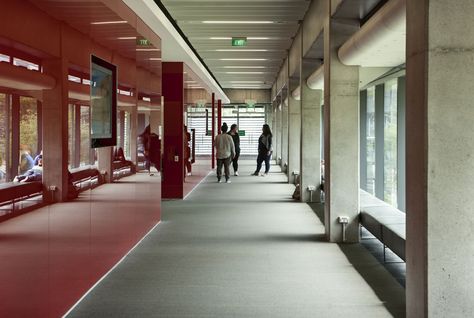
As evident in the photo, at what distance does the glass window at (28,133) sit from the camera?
3.64 metres

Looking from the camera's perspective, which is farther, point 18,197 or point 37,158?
point 37,158

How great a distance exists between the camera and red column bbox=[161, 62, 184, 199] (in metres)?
12.9

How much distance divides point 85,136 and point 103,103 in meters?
0.71

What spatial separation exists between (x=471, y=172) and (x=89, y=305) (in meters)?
3.11

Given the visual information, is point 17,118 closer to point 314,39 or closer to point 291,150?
point 314,39

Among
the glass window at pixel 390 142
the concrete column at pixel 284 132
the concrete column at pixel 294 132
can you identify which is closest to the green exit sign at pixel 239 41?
the glass window at pixel 390 142

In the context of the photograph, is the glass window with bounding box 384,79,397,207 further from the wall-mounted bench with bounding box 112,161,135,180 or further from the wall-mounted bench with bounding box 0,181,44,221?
the wall-mounted bench with bounding box 0,181,44,221

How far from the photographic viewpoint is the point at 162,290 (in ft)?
18.2

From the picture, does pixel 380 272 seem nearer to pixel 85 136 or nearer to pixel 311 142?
pixel 85 136

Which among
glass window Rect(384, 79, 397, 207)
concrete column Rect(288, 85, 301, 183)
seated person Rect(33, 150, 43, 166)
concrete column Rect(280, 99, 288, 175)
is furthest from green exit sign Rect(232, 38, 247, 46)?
seated person Rect(33, 150, 43, 166)

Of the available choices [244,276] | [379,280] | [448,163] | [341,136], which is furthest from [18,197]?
[341,136]

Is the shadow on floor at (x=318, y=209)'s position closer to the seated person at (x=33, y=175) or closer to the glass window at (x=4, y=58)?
the seated person at (x=33, y=175)

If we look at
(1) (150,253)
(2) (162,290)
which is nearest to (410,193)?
(2) (162,290)

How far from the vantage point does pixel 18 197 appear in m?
3.58
